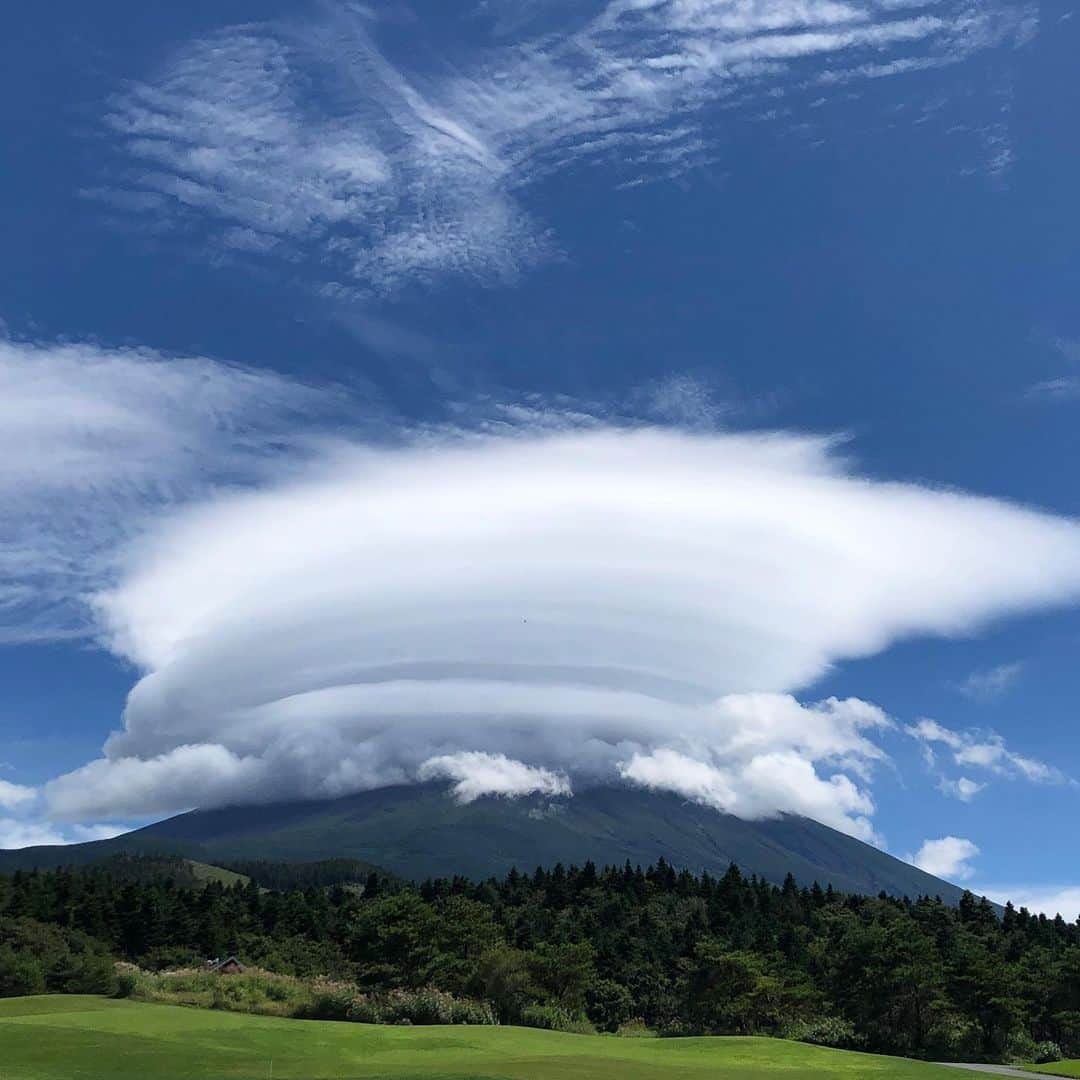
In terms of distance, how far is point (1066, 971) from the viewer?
51781 millimetres

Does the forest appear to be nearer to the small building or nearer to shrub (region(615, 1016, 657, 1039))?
shrub (region(615, 1016, 657, 1039))

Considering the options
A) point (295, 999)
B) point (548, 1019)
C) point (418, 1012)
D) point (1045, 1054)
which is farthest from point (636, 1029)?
point (1045, 1054)

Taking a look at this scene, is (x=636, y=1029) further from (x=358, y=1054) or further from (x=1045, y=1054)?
(x=358, y=1054)

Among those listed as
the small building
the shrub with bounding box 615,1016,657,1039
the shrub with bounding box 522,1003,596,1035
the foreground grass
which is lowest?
the shrub with bounding box 615,1016,657,1039

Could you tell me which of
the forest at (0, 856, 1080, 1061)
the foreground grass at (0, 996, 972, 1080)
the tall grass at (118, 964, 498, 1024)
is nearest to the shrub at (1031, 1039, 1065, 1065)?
the forest at (0, 856, 1080, 1061)

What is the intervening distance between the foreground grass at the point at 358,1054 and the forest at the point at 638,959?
11.7 m

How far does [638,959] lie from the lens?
232ft

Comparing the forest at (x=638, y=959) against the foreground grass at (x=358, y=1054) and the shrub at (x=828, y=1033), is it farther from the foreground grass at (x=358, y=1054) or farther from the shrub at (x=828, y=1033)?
the foreground grass at (x=358, y=1054)

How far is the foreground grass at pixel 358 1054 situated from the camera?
21.1m

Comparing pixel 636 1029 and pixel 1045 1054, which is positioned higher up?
pixel 1045 1054

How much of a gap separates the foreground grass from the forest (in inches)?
459

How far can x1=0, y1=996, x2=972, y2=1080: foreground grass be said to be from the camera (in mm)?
21094

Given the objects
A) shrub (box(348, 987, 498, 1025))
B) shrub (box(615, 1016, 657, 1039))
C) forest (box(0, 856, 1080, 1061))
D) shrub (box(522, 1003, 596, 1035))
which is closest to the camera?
shrub (box(348, 987, 498, 1025))

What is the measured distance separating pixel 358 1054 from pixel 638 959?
49.3 m
